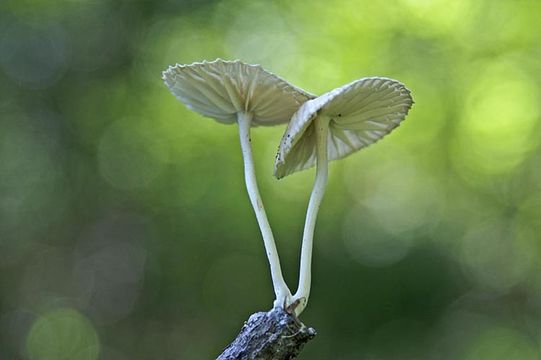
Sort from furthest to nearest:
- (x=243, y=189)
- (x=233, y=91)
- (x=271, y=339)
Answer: (x=243, y=189)
(x=233, y=91)
(x=271, y=339)

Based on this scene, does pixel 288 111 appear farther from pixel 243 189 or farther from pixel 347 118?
pixel 243 189

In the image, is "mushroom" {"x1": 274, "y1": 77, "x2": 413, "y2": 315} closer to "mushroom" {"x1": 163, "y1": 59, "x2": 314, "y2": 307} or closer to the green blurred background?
"mushroom" {"x1": 163, "y1": 59, "x2": 314, "y2": 307}

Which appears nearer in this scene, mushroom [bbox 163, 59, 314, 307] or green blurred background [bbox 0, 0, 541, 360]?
mushroom [bbox 163, 59, 314, 307]

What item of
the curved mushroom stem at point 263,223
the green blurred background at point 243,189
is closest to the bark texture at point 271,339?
the curved mushroom stem at point 263,223

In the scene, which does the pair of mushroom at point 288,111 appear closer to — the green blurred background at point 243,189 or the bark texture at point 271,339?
the bark texture at point 271,339

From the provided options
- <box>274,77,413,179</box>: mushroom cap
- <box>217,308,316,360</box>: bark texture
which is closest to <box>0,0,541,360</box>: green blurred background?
<box>274,77,413,179</box>: mushroom cap

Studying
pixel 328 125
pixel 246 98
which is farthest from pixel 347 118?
pixel 246 98
